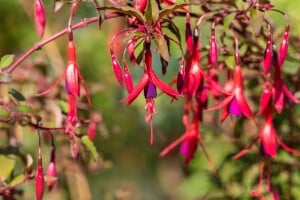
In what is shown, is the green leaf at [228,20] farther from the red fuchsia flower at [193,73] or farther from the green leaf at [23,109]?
the green leaf at [23,109]

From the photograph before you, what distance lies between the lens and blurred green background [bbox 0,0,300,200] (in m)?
1.38

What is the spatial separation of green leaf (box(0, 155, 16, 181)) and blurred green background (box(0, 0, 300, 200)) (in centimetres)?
18

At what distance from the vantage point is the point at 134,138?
243cm

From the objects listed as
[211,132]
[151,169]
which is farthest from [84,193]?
[151,169]

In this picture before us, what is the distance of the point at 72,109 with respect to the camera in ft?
3.12

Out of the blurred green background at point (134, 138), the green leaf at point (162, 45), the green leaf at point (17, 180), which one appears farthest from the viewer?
the blurred green background at point (134, 138)

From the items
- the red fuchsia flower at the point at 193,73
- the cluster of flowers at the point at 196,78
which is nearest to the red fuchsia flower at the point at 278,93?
the cluster of flowers at the point at 196,78

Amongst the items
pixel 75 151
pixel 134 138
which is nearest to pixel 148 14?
pixel 75 151

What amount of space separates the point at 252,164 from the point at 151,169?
144 cm

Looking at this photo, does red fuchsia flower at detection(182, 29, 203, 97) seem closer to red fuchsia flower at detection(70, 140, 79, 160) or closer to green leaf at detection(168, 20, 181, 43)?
green leaf at detection(168, 20, 181, 43)

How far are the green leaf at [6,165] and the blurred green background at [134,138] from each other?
0.18 m

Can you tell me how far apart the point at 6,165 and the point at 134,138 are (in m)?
1.29

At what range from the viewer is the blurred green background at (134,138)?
1.38 metres

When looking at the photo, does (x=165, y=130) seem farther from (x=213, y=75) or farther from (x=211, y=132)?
(x=213, y=75)
